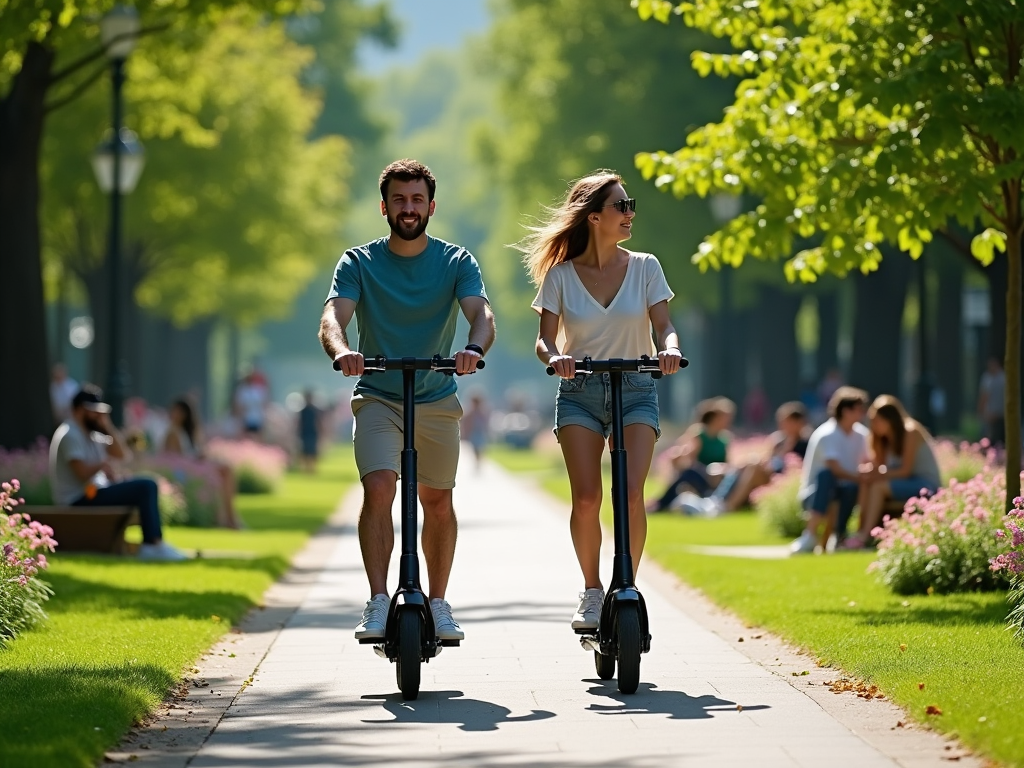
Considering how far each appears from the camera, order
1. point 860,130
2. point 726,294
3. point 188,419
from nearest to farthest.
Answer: point 860,130
point 188,419
point 726,294

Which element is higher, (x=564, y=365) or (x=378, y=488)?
(x=564, y=365)

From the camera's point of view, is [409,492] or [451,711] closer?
[451,711]

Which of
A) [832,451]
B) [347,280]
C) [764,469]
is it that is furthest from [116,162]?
[347,280]

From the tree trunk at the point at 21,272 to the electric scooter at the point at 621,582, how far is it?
13104mm

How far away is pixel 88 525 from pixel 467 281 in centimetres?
835

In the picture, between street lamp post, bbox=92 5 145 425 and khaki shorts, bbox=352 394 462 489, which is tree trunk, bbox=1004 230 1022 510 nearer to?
khaki shorts, bbox=352 394 462 489

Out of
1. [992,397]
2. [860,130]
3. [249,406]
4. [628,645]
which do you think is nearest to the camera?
[628,645]

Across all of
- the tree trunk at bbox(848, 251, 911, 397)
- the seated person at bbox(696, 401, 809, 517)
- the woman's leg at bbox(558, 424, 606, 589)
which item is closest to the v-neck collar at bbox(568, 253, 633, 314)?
the woman's leg at bbox(558, 424, 606, 589)

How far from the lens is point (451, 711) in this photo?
7.95 m

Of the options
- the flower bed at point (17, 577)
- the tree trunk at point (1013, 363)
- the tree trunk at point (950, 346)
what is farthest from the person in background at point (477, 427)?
the flower bed at point (17, 577)

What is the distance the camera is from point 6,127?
20266 millimetres

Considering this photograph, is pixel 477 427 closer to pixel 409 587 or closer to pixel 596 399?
pixel 596 399

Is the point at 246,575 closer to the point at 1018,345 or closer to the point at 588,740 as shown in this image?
the point at 1018,345

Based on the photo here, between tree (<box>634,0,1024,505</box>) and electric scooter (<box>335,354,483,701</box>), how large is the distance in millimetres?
4232
